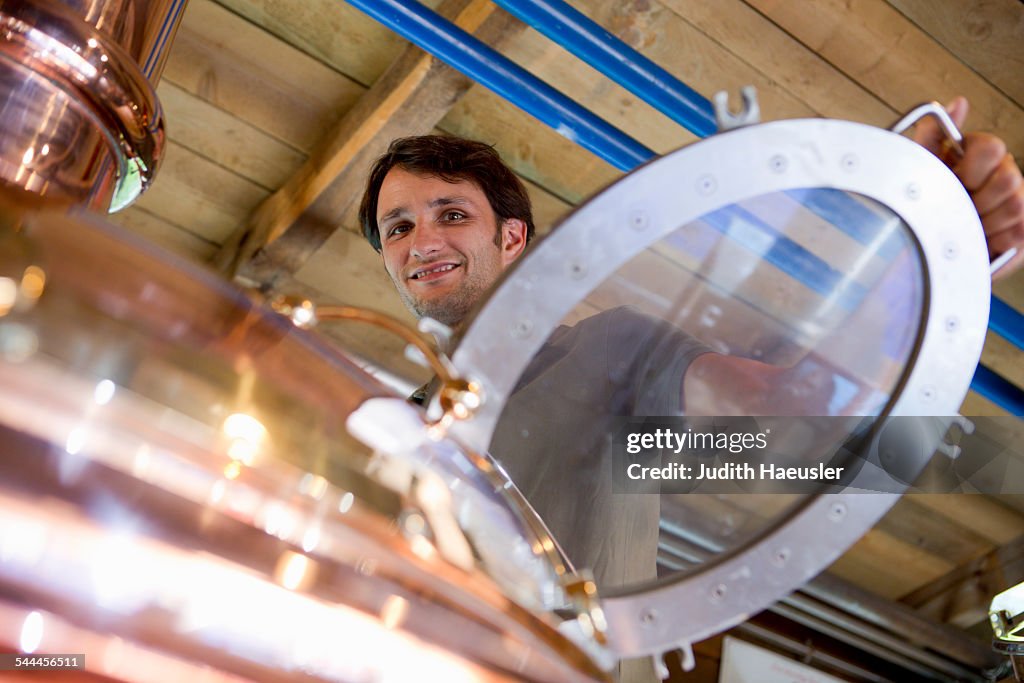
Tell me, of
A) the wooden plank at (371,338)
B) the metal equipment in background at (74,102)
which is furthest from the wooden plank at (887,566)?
the metal equipment in background at (74,102)

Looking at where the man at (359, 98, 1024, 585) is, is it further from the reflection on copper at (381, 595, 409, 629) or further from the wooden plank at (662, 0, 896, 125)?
the wooden plank at (662, 0, 896, 125)

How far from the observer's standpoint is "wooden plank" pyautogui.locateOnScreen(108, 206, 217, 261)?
2.19 m

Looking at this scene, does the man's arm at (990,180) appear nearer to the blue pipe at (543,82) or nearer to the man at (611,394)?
the man at (611,394)

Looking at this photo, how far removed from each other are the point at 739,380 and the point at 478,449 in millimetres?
168

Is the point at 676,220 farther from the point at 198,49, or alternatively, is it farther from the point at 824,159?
the point at 198,49

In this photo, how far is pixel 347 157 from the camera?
1.85 metres

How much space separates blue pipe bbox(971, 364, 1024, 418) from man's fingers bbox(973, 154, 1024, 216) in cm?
134

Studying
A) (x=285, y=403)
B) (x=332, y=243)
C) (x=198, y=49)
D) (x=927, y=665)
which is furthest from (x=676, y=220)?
(x=927, y=665)

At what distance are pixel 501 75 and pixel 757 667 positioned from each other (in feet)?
6.07

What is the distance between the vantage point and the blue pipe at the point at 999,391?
1.80 meters

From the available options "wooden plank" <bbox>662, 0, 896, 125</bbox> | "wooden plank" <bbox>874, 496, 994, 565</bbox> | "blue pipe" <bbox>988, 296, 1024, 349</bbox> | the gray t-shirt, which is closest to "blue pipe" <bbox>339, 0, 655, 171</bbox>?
"wooden plank" <bbox>662, 0, 896, 125</bbox>

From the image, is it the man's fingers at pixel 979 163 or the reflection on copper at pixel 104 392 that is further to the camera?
the man's fingers at pixel 979 163

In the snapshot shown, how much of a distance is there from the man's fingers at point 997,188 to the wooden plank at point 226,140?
1629mm

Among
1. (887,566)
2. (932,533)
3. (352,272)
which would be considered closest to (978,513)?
(932,533)
